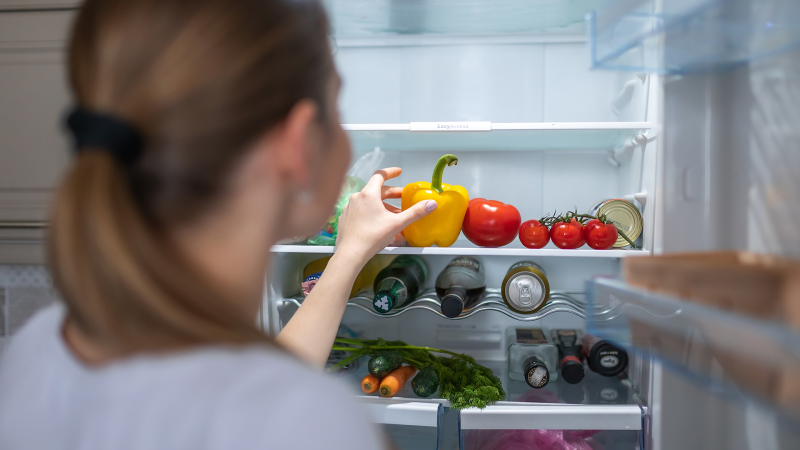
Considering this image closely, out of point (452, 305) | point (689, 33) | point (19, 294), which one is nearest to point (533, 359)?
point (452, 305)

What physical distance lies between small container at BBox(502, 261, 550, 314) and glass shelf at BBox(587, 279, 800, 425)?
1.67ft

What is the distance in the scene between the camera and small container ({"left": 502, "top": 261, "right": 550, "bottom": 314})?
1094 mm

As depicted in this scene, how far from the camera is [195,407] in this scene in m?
0.31

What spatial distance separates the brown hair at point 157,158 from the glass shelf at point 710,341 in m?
0.34

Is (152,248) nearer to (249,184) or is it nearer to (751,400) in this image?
(249,184)

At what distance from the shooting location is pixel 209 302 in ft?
1.16

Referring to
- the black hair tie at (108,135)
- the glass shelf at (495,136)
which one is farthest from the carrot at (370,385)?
the black hair tie at (108,135)

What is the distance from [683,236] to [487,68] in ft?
2.28

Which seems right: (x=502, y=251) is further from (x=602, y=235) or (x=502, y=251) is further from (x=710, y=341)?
(x=710, y=341)

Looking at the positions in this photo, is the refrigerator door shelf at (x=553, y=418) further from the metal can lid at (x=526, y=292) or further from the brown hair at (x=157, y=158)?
the brown hair at (x=157, y=158)

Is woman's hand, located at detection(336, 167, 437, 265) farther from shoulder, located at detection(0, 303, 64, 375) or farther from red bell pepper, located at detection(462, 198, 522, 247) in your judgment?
shoulder, located at detection(0, 303, 64, 375)

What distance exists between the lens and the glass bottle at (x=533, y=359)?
3.56ft

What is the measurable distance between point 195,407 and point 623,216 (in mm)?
1033

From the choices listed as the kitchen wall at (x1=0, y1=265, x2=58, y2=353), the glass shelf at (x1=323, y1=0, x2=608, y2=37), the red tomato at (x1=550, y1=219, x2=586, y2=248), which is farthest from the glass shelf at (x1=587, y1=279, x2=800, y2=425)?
the kitchen wall at (x1=0, y1=265, x2=58, y2=353)
